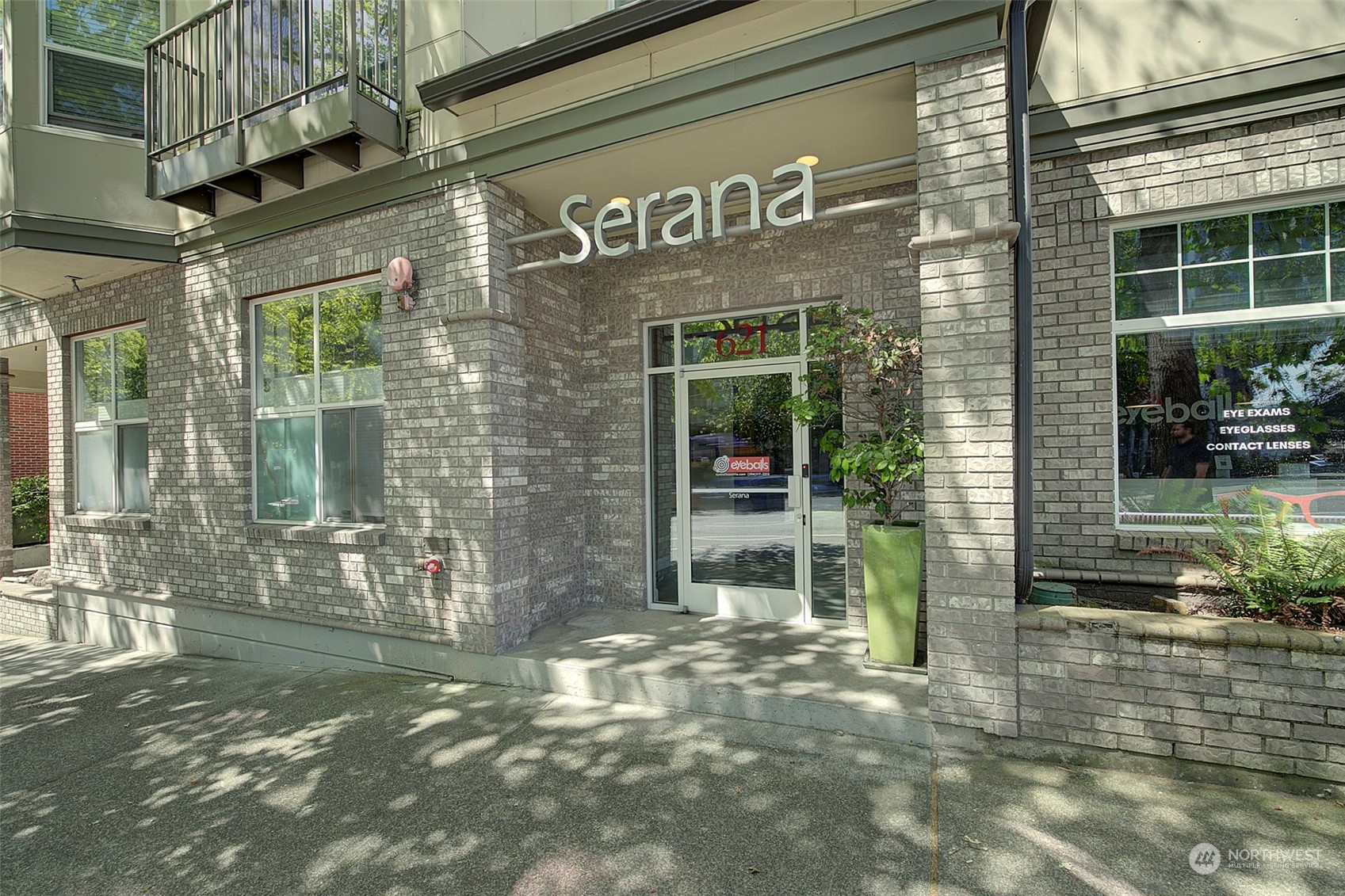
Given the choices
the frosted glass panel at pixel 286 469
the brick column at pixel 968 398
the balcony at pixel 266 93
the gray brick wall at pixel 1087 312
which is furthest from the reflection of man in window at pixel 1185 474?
the frosted glass panel at pixel 286 469

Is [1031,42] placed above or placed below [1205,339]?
above

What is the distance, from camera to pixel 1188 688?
3.07 meters

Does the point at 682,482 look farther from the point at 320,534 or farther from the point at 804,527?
the point at 320,534

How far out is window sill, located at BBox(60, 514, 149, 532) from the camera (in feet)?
22.3

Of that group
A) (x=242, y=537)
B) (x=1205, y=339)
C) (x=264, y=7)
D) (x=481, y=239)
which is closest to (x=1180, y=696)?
(x=1205, y=339)

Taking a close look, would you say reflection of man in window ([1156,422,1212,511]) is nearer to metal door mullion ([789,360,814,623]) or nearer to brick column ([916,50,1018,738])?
brick column ([916,50,1018,738])

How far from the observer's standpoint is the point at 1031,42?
411 cm

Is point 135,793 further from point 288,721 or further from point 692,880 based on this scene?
point 692,880

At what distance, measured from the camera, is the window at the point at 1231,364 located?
3.98 metres

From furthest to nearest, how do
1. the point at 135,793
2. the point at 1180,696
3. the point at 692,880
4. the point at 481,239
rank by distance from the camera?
the point at 481,239, the point at 135,793, the point at 1180,696, the point at 692,880

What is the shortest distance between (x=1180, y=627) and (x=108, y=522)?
9427 mm

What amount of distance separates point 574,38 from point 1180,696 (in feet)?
16.7

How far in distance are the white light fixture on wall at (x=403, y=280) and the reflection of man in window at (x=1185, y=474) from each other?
560cm

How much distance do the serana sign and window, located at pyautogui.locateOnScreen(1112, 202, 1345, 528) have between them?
7.83ft
